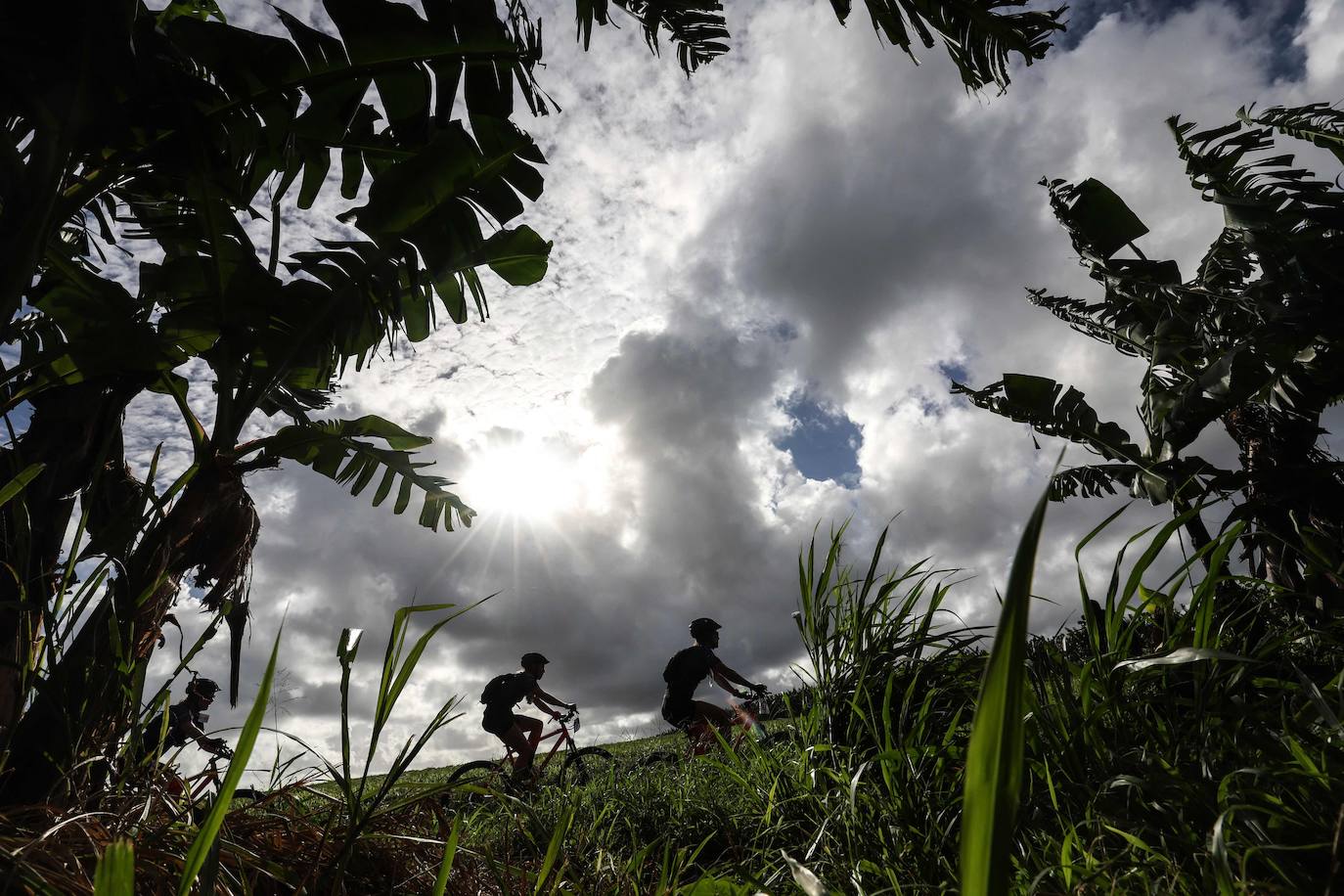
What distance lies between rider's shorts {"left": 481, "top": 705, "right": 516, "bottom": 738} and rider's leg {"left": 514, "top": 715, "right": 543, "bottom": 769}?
0.19 m

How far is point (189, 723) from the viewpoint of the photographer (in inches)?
207

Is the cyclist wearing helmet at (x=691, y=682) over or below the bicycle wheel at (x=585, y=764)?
over

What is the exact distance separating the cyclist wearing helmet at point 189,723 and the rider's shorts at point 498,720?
2576mm

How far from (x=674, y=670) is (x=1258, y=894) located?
20.4 feet

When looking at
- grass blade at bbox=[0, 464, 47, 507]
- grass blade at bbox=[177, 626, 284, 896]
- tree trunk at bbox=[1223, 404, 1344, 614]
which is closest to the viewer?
grass blade at bbox=[177, 626, 284, 896]

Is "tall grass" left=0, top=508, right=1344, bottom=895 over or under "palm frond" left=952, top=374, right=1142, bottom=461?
under

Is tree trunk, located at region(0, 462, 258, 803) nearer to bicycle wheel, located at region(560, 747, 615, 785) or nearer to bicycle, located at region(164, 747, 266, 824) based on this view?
bicycle, located at region(164, 747, 266, 824)

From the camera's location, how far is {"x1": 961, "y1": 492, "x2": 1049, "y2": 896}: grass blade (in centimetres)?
36

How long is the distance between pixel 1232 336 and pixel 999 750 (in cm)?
704

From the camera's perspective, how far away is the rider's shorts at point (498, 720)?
23.9ft

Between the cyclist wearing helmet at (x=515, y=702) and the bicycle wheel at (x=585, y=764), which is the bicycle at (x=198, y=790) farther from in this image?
the cyclist wearing helmet at (x=515, y=702)

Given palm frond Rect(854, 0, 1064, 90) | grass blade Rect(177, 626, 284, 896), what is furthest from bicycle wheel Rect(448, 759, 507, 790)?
palm frond Rect(854, 0, 1064, 90)

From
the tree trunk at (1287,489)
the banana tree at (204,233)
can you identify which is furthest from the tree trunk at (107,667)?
the tree trunk at (1287,489)

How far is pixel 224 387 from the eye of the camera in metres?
2.90
